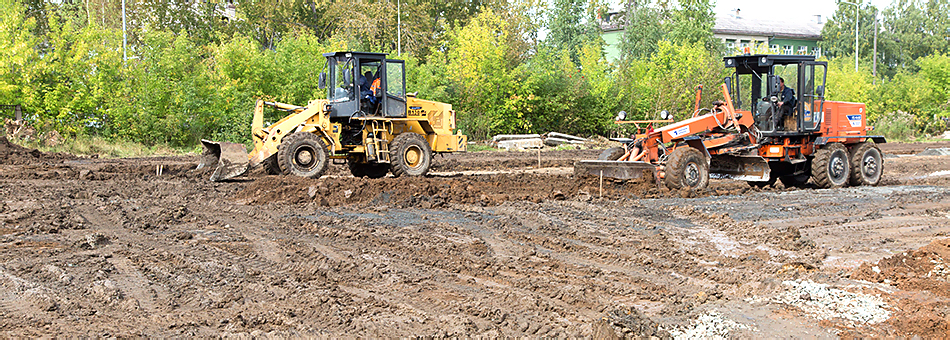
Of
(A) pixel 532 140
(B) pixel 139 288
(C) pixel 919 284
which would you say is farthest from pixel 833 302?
(A) pixel 532 140

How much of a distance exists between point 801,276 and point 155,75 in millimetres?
21940

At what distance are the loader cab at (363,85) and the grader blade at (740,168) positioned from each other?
6226 mm

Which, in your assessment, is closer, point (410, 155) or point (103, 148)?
point (410, 155)

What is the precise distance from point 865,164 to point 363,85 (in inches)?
391

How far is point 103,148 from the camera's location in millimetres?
22797

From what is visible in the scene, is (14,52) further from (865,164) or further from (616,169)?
(865,164)

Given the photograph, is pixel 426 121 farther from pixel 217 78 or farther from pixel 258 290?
pixel 217 78

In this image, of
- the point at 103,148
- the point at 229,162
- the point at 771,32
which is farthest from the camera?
the point at 771,32

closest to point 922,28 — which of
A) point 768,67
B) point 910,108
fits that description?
point 910,108

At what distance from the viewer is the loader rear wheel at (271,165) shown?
1471 cm

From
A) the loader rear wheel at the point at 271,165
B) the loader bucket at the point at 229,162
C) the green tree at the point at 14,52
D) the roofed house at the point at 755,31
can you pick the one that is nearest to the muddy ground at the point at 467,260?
the loader bucket at the point at 229,162

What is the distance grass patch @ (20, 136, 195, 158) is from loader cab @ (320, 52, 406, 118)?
10.6 metres

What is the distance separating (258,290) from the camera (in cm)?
619

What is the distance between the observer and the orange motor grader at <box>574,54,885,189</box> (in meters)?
13.4
